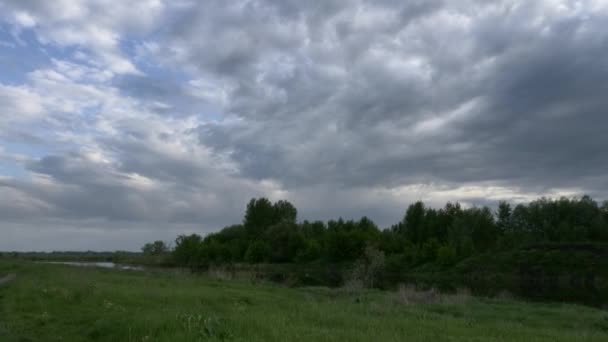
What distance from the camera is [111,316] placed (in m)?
14.6

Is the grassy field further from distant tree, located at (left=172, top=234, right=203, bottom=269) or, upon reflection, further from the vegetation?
distant tree, located at (left=172, top=234, right=203, bottom=269)

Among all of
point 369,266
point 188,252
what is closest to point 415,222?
point 188,252

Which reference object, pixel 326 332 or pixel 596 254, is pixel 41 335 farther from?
pixel 596 254

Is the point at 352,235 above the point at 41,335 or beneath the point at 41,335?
above

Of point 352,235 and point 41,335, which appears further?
point 352,235

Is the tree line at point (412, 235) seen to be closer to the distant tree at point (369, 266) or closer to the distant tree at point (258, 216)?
the distant tree at point (258, 216)

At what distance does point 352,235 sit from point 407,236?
18.1 m

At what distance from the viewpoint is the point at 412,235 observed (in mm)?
116750

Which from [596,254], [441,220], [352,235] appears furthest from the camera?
[441,220]

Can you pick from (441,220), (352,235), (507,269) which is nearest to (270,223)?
(352,235)

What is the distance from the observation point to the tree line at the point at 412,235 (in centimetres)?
9631

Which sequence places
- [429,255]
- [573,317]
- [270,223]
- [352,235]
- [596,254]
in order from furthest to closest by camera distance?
[270,223] < [352,235] < [429,255] < [596,254] < [573,317]

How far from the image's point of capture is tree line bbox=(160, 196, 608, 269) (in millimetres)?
96312

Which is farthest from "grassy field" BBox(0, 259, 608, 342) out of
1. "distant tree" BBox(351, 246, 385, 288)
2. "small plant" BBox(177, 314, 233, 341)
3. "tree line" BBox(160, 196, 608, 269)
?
"tree line" BBox(160, 196, 608, 269)
